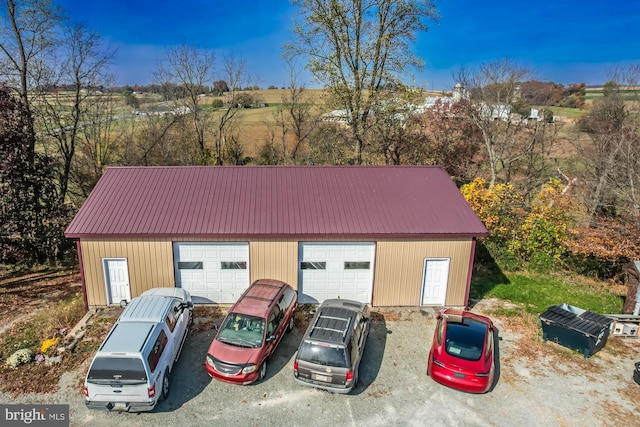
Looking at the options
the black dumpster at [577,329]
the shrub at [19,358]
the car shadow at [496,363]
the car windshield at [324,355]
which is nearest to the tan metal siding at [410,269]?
the car shadow at [496,363]

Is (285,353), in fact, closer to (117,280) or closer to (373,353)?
(373,353)

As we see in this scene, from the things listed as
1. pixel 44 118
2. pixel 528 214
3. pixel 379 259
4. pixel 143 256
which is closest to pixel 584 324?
pixel 379 259

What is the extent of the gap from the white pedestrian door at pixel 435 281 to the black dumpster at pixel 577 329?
3.15 metres

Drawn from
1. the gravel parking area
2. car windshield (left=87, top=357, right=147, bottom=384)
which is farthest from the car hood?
car windshield (left=87, top=357, right=147, bottom=384)

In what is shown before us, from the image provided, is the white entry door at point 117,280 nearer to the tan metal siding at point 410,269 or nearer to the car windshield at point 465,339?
the tan metal siding at point 410,269

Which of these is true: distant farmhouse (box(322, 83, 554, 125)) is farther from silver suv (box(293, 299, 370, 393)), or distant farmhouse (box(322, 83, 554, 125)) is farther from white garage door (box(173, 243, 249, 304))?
silver suv (box(293, 299, 370, 393))

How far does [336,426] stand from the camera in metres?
8.65

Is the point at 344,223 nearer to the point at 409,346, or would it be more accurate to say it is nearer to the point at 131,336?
the point at 409,346

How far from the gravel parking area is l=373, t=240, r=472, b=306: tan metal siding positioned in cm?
250

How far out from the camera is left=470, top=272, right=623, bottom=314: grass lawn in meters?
14.4

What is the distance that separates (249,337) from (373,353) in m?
3.71

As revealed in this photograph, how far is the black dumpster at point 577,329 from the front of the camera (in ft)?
36.1

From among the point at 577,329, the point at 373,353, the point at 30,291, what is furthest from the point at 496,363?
the point at 30,291

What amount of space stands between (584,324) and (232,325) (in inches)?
398
